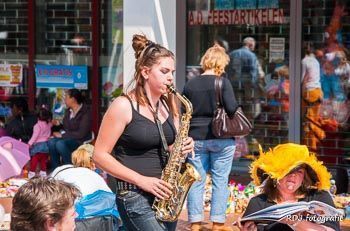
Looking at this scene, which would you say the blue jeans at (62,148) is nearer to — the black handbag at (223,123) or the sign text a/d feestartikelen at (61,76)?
the sign text a/d feestartikelen at (61,76)

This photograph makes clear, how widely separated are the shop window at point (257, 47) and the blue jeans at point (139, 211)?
5601 mm

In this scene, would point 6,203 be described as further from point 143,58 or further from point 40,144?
point 143,58

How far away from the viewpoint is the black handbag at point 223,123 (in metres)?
7.06

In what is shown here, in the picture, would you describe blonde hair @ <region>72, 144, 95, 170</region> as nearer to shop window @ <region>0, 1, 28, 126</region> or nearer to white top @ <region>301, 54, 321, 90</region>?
white top @ <region>301, 54, 321, 90</region>

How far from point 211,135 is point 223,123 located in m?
0.17

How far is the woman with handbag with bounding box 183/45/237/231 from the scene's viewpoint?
710 centimetres

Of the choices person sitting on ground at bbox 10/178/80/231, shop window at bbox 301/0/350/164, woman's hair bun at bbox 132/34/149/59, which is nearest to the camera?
person sitting on ground at bbox 10/178/80/231

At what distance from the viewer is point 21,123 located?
10188 millimetres

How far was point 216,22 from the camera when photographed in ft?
32.7

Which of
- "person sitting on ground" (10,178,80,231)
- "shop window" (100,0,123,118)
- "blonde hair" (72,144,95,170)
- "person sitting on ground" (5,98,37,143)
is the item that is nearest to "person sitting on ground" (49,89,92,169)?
"person sitting on ground" (5,98,37,143)

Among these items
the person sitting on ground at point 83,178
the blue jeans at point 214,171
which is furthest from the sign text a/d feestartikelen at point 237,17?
the person sitting on ground at point 83,178

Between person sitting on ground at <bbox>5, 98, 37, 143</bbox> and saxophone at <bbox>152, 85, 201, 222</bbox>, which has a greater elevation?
saxophone at <bbox>152, 85, 201, 222</bbox>

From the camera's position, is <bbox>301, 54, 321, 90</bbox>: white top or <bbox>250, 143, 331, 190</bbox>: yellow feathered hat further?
<bbox>301, 54, 321, 90</bbox>: white top

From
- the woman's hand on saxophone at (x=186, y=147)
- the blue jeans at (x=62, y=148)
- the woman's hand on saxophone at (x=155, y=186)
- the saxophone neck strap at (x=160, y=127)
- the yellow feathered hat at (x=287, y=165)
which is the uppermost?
the saxophone neck strap at (x=160, y=127)
